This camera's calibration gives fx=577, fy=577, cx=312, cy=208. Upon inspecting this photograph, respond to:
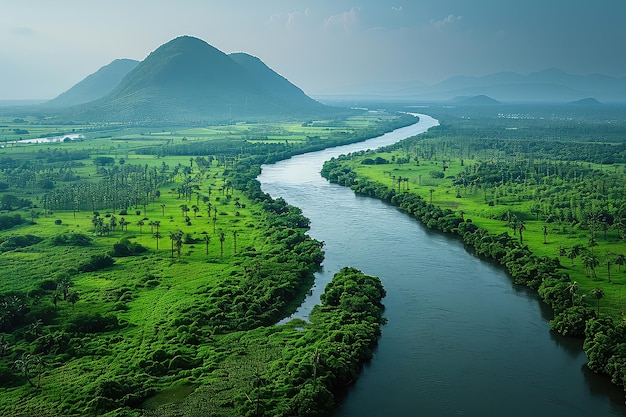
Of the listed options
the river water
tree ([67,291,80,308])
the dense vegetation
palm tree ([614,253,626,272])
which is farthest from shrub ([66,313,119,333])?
palm tree ([614,253,626,272])

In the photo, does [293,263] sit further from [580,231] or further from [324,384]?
[580,231]

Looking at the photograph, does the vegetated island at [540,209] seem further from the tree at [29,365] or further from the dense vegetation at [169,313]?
the tree at [29,365]

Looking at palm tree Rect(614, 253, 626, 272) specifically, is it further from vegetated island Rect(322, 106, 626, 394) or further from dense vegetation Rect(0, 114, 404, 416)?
dense vegetation Rect(0, 114, 404, 416)

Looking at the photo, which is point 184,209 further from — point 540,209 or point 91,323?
point 540,209

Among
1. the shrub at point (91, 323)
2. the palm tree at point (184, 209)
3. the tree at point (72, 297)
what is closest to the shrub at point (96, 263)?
the tree at point (72, 297)

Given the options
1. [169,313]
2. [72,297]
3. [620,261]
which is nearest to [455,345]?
[169,313]

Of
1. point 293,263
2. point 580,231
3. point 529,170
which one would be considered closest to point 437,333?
point 293,263
